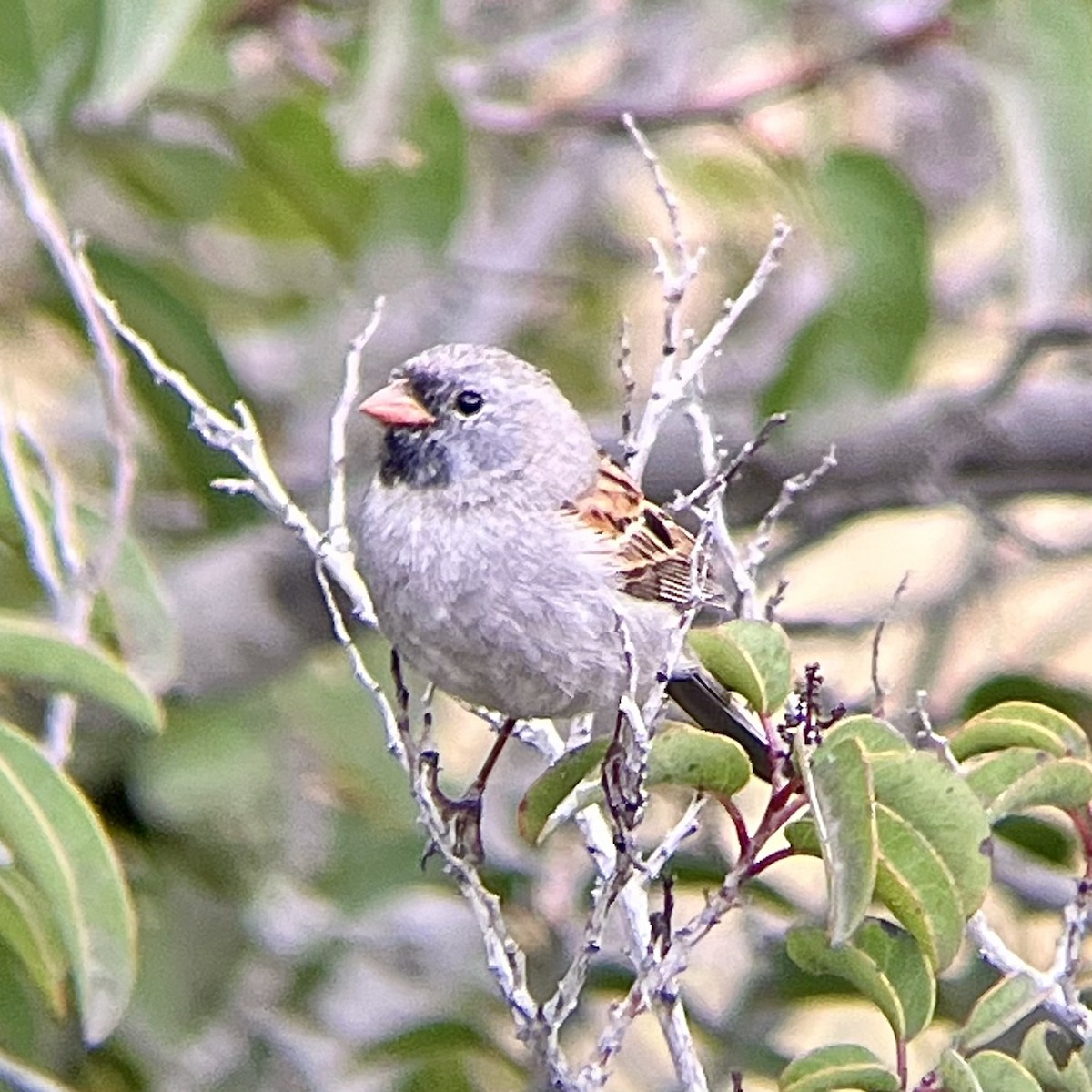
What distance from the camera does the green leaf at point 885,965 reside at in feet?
7.49

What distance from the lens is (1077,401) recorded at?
3832mm

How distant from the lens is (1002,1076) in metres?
2.15

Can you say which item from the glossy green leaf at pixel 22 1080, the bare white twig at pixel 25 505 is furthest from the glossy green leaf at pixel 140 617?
the glossy green leaf at pixel 22 1080

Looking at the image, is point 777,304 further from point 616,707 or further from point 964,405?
point 616,707

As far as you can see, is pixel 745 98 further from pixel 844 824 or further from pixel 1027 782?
pixel 844 824

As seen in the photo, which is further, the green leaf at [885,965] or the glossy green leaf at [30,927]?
the glossy green leaf at [30,927]

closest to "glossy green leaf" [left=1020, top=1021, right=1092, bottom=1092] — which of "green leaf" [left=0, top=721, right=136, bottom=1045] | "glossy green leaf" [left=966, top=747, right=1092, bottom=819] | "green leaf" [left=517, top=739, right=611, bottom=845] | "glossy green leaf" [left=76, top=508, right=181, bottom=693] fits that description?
"glossy green leaf" [left=966, top=747, right=1092, bottom=819]

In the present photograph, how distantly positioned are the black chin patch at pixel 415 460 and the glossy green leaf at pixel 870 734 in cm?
107

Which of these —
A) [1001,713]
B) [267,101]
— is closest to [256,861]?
[267,101]

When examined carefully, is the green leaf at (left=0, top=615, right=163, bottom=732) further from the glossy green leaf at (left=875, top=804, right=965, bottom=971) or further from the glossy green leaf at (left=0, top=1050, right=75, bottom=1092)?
the glossy green leaf at (left=875, top=804, right=965, bottom=971)

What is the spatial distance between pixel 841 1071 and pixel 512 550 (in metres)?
0.94

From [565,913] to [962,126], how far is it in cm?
278

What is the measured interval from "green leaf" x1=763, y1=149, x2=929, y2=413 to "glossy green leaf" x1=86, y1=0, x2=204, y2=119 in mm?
1430

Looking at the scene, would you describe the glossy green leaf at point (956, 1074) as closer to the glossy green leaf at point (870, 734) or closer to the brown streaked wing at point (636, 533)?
the glossy green leaf at point (870, 734)
